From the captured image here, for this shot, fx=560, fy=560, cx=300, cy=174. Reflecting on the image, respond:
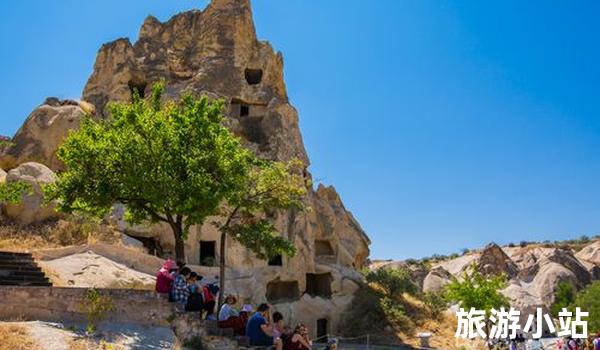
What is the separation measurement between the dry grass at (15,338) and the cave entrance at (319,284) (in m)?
28.8

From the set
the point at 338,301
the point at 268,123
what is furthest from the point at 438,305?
the point at 268,123

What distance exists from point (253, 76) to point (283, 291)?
18.8m

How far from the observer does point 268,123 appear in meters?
41.8

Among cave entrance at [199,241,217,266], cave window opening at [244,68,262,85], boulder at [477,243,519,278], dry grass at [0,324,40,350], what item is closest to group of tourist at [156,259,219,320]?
dry grass at [0,324,40,350]

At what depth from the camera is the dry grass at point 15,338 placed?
1127 centimetres

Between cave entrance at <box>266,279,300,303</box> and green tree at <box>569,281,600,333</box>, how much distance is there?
26.0 metres

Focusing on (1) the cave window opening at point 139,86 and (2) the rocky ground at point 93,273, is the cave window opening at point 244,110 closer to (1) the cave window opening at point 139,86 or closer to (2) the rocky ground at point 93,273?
(1) the cave window opening at point 139,86

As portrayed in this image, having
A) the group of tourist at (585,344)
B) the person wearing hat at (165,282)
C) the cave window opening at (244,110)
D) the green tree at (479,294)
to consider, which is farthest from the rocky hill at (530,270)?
the person wearing hat at (165,282)

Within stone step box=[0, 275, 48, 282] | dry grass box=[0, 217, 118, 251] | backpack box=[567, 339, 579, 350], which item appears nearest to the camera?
stone step box=[0, 275, 48, 282]

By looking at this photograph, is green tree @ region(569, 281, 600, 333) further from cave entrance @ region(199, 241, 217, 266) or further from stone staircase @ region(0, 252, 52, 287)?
stone staircase @ region(0, 252, 52, 287)

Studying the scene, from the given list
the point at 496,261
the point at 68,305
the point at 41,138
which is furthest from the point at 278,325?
the point at 496,261

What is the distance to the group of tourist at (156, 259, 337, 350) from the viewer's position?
11773 mm

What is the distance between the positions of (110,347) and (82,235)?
57.8 feet

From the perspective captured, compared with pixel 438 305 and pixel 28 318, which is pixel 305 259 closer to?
A: pixel 438 305
